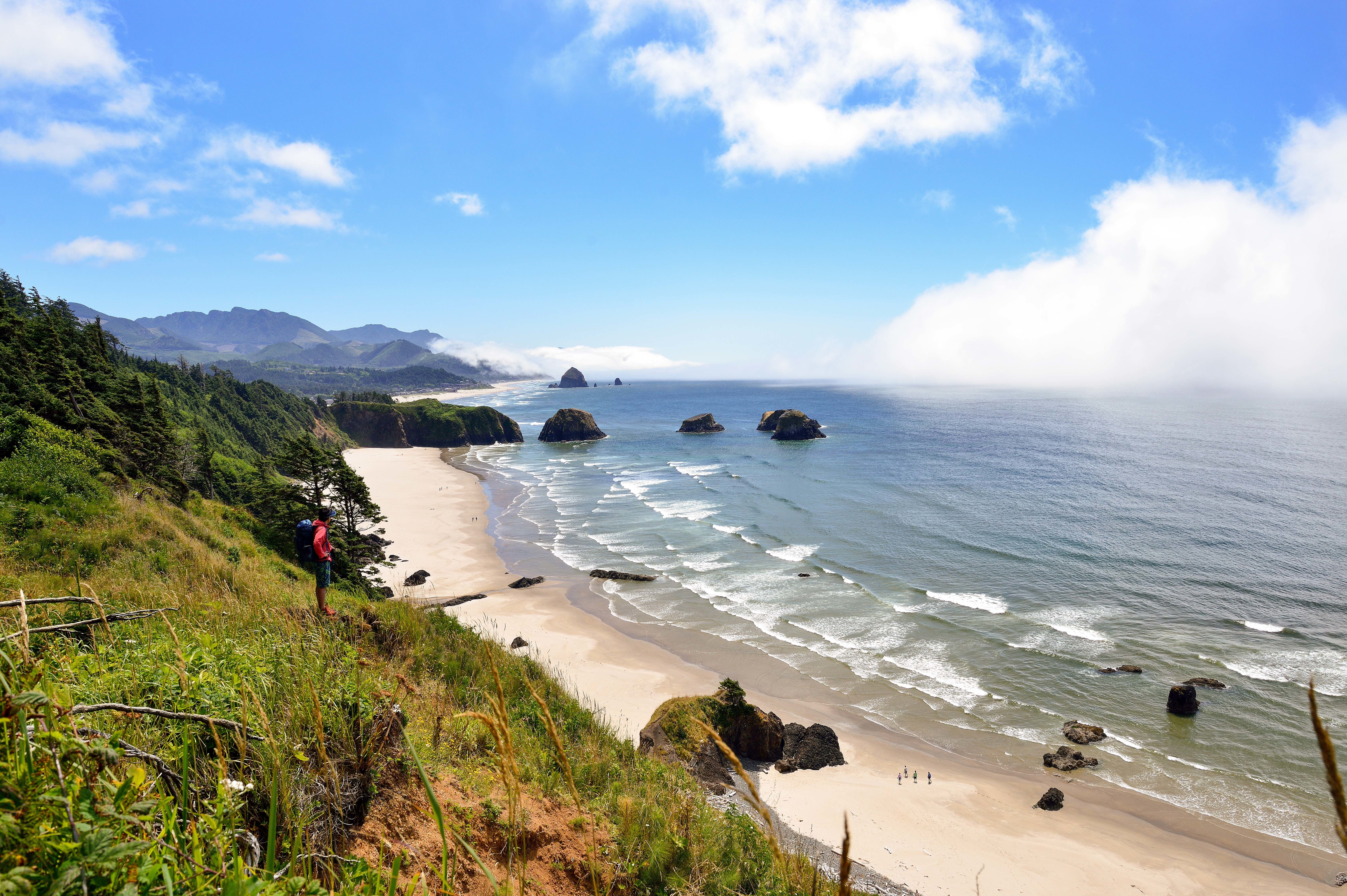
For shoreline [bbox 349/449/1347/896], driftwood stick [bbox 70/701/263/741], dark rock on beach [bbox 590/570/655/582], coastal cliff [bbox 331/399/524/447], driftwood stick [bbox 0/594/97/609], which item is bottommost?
shoreline [bbox 349/449/1347/896]

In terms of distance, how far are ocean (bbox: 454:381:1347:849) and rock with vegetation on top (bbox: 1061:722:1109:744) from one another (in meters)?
0.35

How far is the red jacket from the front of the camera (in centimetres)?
1162

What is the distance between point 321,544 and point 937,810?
16.5 m

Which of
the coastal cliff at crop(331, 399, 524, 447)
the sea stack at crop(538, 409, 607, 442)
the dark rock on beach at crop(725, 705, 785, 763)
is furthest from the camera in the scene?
the sea stack at crop(538, 409, 607, 442)

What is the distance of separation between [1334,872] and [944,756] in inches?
345

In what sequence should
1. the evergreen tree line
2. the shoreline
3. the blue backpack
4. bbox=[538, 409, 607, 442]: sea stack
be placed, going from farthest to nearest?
bbox=[538, 409, 607, 442]: sea stack → the evergreen tree line → the shoreline → the blue backpack

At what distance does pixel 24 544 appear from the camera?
35.1ft

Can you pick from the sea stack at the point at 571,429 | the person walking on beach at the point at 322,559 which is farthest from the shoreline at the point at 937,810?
the sea stack at the point at 571,429

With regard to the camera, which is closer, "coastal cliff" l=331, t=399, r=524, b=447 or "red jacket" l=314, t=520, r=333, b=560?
"red jacket" l=314, t=520, r=333, b=560

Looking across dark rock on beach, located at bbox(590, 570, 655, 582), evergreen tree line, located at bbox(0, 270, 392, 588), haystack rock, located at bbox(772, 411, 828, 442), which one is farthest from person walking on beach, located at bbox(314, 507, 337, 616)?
haystack rock, located at bbox(772, 411, 828, 442)

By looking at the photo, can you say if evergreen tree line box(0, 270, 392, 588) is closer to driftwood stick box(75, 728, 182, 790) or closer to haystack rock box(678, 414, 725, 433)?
driftwood stick box(75, 728, 182, 790)

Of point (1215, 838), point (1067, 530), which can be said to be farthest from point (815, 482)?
point (1215, 838)

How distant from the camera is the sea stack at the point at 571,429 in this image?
4082 inches

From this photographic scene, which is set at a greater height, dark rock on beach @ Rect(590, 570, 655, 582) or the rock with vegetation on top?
dark rock on beach @ Rect(590, 570, 655, 582)
